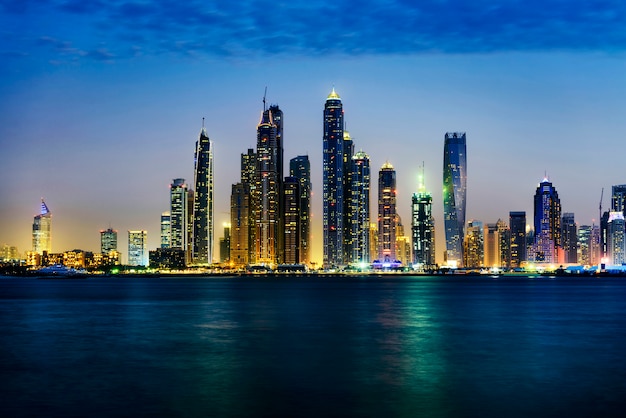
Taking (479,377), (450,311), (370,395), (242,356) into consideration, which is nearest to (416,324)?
(450,311)

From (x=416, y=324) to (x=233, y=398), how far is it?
1656 inches

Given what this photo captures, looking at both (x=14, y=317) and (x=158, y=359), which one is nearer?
(x=158, y=359)

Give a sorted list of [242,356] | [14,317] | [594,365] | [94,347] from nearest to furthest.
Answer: [594,365]
[242,356]
[94,347]
[14,317]

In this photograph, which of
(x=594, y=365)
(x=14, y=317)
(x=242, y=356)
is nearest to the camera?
(x=594, y=365)

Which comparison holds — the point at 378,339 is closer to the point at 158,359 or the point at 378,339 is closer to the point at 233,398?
the point at 158,359

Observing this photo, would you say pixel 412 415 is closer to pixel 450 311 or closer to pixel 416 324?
pixel 416 324

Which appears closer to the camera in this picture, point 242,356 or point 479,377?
point 479,377

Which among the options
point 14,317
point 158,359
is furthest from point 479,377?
point 14,317

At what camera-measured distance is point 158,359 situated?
4625 centimetres

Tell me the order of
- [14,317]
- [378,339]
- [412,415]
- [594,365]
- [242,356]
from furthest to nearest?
[14,317], [378,339], [242,356], [594,365], [412,415]

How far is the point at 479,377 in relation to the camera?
39000mm

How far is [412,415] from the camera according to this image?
29359 mm

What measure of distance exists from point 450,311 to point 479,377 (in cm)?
5604

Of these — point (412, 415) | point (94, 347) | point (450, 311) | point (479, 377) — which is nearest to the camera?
point (412, 415)
